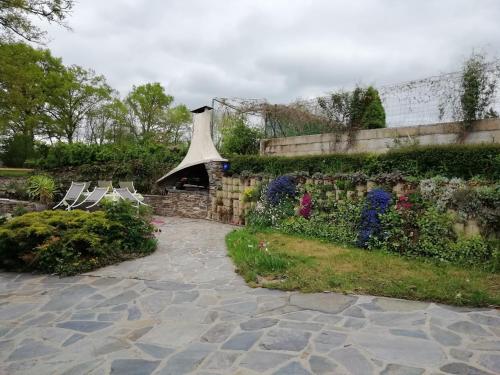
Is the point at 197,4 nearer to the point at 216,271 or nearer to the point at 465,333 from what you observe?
the point at 216,271

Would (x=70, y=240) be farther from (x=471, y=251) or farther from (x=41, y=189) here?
(x=41, y=189)

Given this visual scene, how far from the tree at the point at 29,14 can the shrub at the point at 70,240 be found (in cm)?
399

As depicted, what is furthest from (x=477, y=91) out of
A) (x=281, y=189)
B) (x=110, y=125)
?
(x=110, y=125)

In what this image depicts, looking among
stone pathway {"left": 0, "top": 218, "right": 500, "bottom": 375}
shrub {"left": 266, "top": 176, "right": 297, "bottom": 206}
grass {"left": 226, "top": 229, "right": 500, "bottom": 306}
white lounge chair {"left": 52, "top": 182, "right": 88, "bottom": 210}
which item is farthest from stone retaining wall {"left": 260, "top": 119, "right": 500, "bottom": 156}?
white lounge chair {"left": 52, "top": 182, "right": 88, "bottom": 210}

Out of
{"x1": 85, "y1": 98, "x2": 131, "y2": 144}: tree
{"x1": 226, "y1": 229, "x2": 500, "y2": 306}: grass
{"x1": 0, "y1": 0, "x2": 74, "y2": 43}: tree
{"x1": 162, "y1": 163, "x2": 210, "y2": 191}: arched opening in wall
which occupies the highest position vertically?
{"x1": 85, "y1": 98, "x2": 131, "y2": 144}: tree

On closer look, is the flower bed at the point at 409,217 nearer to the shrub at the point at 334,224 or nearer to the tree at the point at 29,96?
the shrub at the point at 334,224

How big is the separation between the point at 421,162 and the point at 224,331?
486cm

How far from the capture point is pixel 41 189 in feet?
40.1

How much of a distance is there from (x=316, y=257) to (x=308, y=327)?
7.96ft

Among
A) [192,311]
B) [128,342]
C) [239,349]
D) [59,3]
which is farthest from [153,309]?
[59,3]

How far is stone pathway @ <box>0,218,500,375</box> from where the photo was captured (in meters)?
2.54

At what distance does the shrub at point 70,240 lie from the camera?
17.0 ft

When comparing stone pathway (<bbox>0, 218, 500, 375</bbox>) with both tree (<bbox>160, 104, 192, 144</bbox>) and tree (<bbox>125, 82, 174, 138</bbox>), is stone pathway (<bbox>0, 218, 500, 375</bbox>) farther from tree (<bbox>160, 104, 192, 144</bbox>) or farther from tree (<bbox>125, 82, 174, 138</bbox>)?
tree (<bbox>160, 104, 192, 144</bbox>)

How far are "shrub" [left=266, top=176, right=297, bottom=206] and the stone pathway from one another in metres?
3.94
